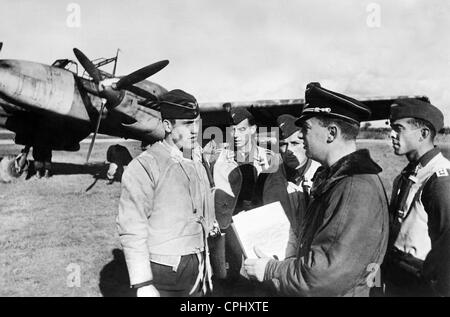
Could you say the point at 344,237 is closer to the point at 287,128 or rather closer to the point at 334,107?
the point at 334,107

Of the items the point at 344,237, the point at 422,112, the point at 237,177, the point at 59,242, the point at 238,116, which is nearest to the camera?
the point at 344,237

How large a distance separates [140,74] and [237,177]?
7.82 meters

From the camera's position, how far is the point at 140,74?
11.4 m

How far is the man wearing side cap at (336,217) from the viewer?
1.89 m

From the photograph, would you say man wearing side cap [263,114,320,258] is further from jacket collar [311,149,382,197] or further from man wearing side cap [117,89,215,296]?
jacket collar [311,149,382,197]

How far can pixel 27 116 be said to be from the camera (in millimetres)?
13195

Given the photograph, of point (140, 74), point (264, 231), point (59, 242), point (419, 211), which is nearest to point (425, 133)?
point (419, 211)

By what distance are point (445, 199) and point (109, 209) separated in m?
8.55

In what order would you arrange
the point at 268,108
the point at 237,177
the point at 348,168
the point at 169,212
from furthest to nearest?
the point at 268,108 < the point at 237,177 < the point at 169,212 < the point at 348,168

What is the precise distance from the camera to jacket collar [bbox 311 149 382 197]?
80.3 inches

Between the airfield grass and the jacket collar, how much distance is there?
3.72 metres

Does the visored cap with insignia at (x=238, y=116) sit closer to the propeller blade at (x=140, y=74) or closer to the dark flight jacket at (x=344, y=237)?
the dark flight jacket at (x=344, y=237)

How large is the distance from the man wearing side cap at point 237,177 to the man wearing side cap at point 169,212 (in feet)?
4.08

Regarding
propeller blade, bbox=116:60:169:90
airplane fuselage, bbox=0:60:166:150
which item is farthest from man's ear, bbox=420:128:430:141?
airplane fuselage, bbox=0:60:166:150
